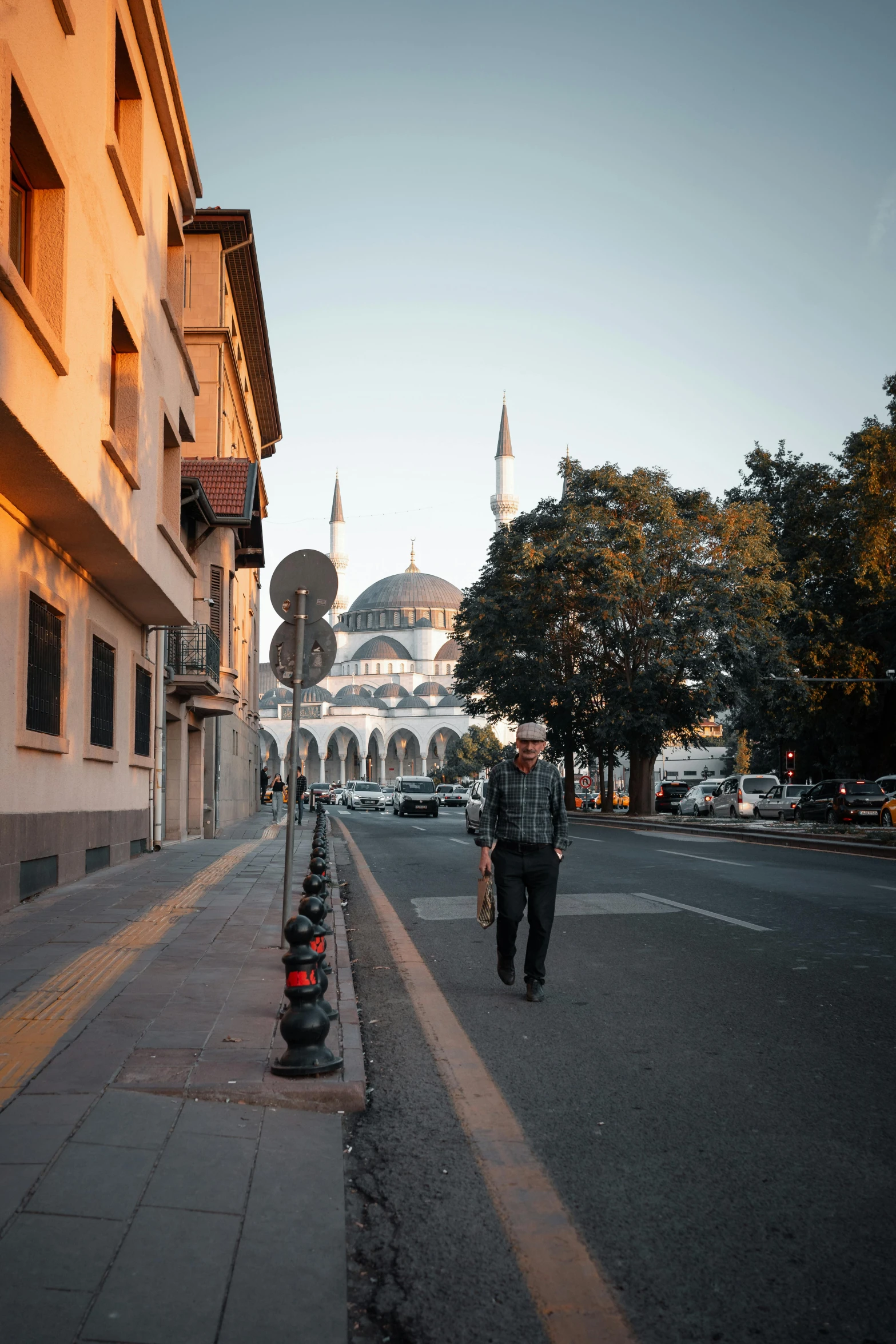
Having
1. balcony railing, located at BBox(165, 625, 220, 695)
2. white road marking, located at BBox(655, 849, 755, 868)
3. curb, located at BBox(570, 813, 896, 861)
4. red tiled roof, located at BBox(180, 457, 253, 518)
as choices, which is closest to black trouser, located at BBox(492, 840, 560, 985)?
white road marking, located at BBox(655, 849, 755, 868)

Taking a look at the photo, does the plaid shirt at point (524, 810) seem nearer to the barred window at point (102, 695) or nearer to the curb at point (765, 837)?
the barred window at point (102, 695)

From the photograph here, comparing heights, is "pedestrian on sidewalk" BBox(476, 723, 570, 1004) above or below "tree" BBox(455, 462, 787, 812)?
below

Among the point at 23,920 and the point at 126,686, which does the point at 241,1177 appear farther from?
the point at 126,686

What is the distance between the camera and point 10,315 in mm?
7949

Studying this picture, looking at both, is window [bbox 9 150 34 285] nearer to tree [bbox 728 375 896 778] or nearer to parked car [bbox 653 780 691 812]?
tree [bbox 728 375 896 778]

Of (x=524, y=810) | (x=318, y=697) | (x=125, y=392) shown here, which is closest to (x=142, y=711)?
(x=125, y=392)

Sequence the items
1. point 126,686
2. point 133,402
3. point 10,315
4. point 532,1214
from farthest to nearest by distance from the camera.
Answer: point 126,686, point 133,402, point 10,315, point 532,1214

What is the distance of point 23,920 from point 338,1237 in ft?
21.6

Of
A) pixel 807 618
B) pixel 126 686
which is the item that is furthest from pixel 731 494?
pixel 126 686

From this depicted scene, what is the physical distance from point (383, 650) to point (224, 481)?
4533 inches

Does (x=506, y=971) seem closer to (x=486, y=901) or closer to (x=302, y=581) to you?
(x=486, y=901)

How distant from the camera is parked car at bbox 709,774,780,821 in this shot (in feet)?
142

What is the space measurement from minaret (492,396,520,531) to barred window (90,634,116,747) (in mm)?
94257

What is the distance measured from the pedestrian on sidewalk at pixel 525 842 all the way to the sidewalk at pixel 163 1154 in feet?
3.50
